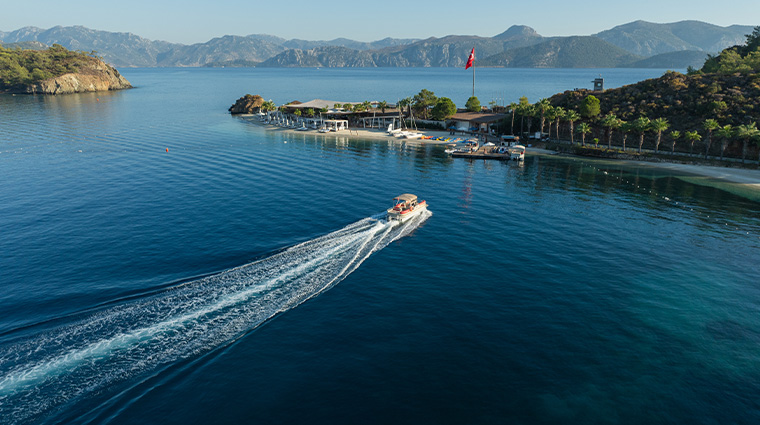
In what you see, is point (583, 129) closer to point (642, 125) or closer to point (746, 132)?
point (642, 125)

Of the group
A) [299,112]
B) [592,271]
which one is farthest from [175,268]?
[299,112]

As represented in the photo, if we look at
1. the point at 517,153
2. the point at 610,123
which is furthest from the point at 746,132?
the point at 517,153

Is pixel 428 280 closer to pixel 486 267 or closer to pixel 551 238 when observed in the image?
pixel 486 267

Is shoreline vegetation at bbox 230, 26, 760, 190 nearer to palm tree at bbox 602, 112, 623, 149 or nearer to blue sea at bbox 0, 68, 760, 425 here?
palm tree at bbox 602, 112, 623, 149

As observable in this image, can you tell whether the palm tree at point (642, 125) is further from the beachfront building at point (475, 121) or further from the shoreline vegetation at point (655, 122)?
the beachfront building at point (475, 121)

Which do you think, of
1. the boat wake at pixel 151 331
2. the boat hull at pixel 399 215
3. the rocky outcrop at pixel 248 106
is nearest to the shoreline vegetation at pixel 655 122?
the rocky outcrop at pixel 248 106
